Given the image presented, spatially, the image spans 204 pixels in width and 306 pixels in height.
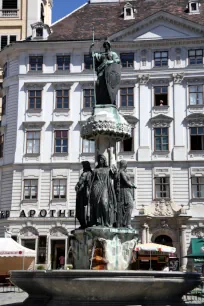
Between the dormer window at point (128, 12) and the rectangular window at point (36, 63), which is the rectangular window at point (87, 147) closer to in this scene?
the rectangular window at point (36, 63)

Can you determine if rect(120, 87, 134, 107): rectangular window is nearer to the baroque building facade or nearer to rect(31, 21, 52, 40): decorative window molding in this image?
the baroque building facade

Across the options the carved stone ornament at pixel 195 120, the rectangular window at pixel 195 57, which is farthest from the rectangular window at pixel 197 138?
the rectangular window at pixel 195 57

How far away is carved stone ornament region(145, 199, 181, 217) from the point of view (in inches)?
1313

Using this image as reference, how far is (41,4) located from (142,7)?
12830mm

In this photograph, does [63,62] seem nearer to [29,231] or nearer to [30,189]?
[30,189]

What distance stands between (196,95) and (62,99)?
384 inches

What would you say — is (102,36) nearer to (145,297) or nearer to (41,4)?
(41,4)

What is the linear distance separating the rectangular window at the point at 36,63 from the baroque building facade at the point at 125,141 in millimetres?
75

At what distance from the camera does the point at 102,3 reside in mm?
43844

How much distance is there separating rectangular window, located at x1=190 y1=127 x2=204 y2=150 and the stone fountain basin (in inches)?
991

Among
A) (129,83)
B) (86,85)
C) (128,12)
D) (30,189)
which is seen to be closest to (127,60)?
(129,83)

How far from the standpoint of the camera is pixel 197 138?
34.8 m

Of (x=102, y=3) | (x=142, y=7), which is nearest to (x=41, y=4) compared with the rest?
(x=102, y=3)

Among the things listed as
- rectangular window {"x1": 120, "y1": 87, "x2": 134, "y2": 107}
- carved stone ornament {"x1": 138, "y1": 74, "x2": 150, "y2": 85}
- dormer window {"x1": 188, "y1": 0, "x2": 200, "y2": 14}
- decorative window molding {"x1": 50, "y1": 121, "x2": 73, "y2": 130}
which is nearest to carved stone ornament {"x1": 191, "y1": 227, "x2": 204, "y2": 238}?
rectangular window {"x1": 120, "y1": 87, "x2": 134, "y2": 107}
